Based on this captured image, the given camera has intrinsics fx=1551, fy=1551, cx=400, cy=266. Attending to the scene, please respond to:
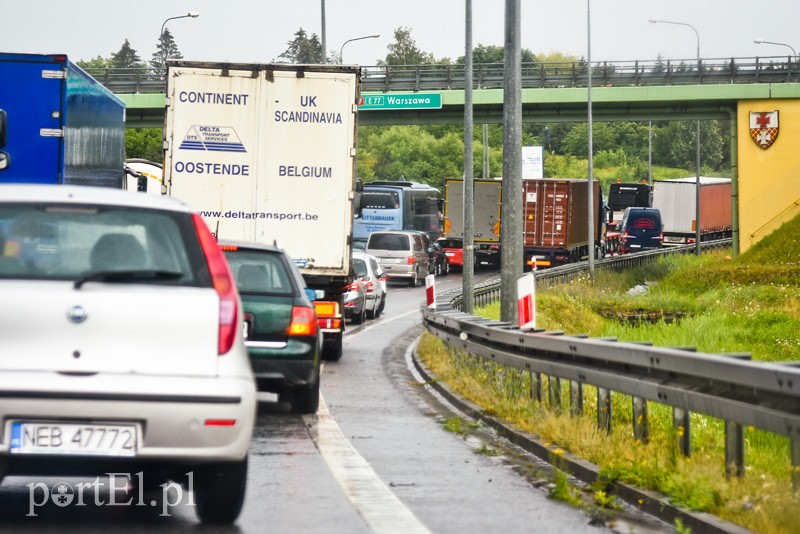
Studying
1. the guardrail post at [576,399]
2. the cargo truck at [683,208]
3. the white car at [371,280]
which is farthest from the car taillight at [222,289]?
the cargo truck at [683,208]

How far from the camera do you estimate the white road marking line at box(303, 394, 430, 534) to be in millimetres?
8125

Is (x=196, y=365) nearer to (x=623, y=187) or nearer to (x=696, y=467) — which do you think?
(x=696, y=467)

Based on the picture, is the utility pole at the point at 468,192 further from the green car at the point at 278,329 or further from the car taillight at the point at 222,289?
the car taillight at the point at 222,289

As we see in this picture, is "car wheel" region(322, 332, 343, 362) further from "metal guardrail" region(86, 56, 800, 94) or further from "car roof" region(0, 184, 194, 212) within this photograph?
"metal guardrail" region(86, 56, 800, 94)

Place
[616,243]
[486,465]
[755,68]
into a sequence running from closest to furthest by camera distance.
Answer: [486,465] < [755,68] < [616,243]

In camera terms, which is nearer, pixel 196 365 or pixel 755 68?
pixel 196 365

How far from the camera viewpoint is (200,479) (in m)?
7.99

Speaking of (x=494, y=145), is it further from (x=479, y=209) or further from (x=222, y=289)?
(x=222, y=289)

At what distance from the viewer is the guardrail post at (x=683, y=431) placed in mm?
9461

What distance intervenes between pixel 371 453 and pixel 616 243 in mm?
64307

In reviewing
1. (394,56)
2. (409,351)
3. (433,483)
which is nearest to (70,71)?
(433,483)

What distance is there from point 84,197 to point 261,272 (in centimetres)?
658

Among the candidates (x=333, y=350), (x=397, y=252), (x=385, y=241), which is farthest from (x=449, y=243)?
(x=333, y=350)

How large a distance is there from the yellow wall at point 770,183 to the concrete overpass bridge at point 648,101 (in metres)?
0.03
